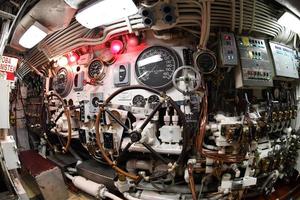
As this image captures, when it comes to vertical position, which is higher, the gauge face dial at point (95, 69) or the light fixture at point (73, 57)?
the light fixture at point (73, 57)

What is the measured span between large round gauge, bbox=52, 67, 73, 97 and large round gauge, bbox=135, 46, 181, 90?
2299 mm

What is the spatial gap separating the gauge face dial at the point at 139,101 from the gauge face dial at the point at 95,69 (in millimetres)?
1029

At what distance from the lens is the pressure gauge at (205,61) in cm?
284

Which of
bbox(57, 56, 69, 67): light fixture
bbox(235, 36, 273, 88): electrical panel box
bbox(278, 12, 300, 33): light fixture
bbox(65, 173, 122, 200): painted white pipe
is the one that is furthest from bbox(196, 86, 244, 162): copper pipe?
bbox(57, 56, 69, 67): light fixture

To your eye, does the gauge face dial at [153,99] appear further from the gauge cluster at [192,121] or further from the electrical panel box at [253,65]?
the electrical panel box at [253,65]

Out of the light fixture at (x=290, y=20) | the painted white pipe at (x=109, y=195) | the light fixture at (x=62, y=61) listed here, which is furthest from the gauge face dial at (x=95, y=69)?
the light fixture at (x=290, y=20)

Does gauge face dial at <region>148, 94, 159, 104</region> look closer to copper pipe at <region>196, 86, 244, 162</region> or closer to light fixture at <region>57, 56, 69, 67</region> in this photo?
copper pipe at <region>196, 86, 244, 162</region>

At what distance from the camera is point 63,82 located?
4.92 meters

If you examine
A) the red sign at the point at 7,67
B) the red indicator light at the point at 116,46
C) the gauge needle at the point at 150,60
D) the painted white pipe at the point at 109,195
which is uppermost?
the red indicator light at the point at 116,46

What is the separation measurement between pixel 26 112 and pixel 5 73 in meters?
5.29

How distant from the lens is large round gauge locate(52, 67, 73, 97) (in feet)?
15.7

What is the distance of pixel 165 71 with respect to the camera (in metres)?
3.13

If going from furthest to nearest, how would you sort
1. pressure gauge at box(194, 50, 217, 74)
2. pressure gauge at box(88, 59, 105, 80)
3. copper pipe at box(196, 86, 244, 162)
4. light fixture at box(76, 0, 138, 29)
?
1. pressure gauge at box(88, 59, 105, 80)
2. pressure gauge at box(194, 50, 217, 74)
3. copper pipe at box(196, 86, 244, 162)
4. light fixture at box(76, 0, 138, 29)

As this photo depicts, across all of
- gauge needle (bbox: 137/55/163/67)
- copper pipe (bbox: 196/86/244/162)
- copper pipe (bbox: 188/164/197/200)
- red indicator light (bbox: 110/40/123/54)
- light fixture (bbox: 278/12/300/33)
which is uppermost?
light fixture (bbox: 278/12/300/33)
